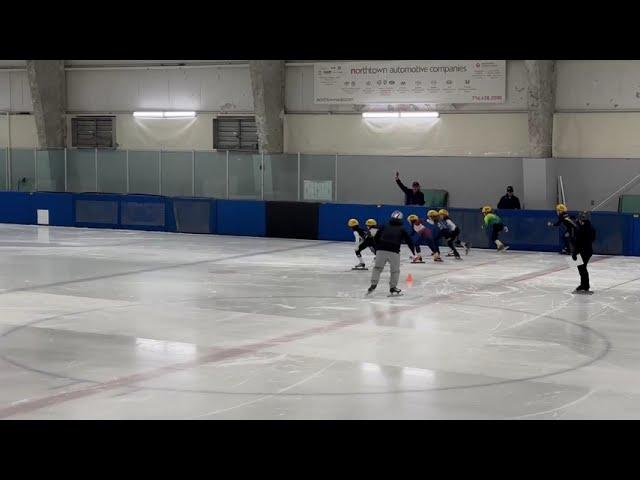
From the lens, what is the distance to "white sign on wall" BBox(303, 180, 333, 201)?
1415 inches

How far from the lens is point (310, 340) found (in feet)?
52.4

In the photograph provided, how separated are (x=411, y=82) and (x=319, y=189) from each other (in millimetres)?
4671

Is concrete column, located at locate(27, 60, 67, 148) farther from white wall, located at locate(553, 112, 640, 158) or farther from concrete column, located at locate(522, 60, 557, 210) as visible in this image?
white wall, located at locate(553, 112, 640, 158)

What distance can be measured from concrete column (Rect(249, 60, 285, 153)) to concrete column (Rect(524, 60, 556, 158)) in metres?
8.47

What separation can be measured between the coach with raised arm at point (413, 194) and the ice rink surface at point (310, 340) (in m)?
6.10

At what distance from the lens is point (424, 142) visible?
34688mm

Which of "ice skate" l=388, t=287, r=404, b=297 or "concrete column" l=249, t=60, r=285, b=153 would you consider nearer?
"ice skate" l=388, t=287, r=404, b=297

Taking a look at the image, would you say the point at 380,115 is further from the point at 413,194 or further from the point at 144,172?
the point at 144,172

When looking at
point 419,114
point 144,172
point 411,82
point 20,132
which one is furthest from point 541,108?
point 20,132

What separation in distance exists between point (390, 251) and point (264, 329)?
389 centimetres

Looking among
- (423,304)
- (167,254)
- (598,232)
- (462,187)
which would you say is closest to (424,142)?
(462,187)

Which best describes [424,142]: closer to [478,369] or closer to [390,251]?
[390,251]

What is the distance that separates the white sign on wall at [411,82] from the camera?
3312 centimetres

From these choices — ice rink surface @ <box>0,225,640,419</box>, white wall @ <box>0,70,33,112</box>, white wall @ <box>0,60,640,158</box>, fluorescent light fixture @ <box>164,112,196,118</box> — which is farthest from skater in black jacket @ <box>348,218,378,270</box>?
white wall @ <box>0,70,33,112</box>
